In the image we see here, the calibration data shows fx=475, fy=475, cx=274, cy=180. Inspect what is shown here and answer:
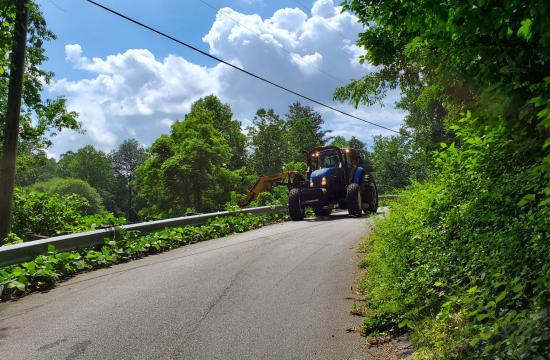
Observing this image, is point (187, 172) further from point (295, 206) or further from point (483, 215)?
point (483, 215)

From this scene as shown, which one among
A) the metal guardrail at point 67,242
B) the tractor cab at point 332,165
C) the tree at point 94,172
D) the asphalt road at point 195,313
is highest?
the tree at point 94,172

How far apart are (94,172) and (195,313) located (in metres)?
132

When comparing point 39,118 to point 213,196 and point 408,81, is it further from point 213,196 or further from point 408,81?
point 213,196

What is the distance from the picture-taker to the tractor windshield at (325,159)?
63.4 ft

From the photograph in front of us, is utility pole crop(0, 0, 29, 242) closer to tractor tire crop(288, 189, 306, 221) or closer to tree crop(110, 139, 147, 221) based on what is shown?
tractor tire crop(288, 189, 306, 221)

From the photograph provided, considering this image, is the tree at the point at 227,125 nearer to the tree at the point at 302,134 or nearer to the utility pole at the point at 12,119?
the tree at the point at 302,134

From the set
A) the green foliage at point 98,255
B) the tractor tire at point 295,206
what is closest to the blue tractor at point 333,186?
the tractor tire at point 295,206

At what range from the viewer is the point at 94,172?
128375mm

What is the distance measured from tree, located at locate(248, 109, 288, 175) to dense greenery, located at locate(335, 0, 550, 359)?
60.0m

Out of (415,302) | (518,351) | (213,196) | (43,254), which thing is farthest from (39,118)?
(213,196)

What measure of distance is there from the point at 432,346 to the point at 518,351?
1117 millimetres

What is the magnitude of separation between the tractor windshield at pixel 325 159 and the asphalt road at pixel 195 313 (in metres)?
10.8

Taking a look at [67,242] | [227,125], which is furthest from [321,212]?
[227,125]

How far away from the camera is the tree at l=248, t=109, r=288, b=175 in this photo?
67000 mm
